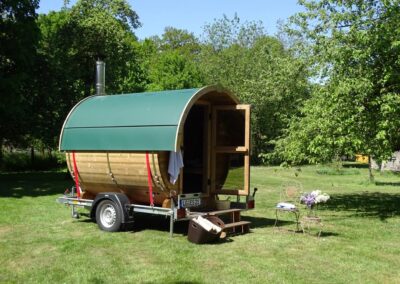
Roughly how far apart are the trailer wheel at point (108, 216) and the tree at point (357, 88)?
5926 millimetres

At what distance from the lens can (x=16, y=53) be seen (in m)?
23.0

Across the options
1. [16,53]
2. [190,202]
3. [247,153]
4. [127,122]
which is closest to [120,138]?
[127,122]

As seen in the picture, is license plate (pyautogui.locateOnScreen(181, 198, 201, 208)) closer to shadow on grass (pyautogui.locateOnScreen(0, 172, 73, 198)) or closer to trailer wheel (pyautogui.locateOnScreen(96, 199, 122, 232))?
trailer wheel (pyautogui.locateOnScreen(96, 199, 122, 232))

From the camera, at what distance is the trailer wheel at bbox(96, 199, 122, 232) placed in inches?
441

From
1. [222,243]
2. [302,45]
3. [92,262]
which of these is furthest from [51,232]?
[302,45]

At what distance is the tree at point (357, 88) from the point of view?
13336 millimetres

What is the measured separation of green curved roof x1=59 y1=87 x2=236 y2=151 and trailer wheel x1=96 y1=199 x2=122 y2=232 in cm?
127

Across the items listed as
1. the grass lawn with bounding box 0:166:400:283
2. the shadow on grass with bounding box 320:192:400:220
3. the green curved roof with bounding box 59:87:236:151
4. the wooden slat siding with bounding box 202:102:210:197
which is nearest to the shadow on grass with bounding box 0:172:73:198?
the grass lawn with bounding box 0:166:400:283

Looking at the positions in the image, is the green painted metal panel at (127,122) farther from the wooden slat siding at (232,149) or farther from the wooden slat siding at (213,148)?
the wooden slat siding at (232,149)

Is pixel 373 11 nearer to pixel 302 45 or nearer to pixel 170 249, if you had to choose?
pixel 302 45

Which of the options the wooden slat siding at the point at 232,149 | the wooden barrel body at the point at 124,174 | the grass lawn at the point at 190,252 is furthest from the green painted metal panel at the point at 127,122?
the grass lawn at the point at 190,252

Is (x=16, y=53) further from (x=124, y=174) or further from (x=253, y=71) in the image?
(x=253, y=71)

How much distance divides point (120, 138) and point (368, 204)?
32.6 ft

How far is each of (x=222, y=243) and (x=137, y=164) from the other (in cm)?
252
